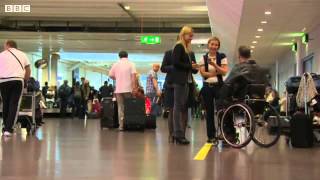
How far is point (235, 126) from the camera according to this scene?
7371 mm

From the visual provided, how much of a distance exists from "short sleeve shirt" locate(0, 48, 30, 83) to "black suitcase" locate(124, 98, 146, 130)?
270 centimetres

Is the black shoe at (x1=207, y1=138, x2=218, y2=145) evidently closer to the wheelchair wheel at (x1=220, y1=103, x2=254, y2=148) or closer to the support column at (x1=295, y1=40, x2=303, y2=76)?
the wheelchair wheel at (x1=220, y1=103, x2=254, y2=148)

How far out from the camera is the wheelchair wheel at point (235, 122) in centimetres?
716

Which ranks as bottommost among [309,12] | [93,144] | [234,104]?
[93,144]

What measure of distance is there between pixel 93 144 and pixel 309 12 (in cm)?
1019

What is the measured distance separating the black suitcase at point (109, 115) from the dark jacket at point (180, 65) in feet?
14.9

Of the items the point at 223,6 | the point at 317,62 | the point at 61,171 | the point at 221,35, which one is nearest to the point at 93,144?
the point at 61,171

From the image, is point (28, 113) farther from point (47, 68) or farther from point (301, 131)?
point (47, 68)

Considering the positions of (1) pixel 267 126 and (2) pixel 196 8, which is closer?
(1) pixel 267 126

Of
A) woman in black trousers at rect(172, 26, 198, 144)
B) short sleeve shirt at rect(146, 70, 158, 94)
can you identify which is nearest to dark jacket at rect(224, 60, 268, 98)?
woman in black trousers at rect(172, 26, 198, 144)

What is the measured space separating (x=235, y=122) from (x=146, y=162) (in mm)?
2050

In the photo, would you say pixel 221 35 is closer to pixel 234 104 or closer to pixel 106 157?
pixel 234 104

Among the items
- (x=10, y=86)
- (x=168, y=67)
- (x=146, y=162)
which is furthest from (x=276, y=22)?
(x=146, y=162)

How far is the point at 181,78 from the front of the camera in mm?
7676
